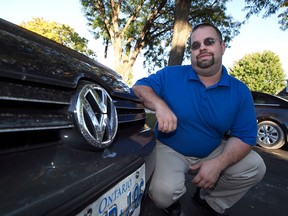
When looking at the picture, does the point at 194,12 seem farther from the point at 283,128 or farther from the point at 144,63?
the point at 283,128

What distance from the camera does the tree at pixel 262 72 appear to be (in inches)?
1468

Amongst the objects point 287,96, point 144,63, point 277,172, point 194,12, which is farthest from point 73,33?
point 277,172

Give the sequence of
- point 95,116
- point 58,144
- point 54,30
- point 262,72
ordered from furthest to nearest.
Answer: point 262,72 < point 54,30 < point 95,116 < point 58,144

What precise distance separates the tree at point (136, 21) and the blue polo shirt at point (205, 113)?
34.1 ft

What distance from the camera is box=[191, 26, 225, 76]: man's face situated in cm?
230

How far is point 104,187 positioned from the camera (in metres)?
1.09

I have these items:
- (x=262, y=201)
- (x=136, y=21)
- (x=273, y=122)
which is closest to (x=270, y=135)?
(x=273, y=122)

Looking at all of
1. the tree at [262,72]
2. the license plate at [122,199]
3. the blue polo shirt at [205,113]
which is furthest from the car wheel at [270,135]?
the tree at [262,72]

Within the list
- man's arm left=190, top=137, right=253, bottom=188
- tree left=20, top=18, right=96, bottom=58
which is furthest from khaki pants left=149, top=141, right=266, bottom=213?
tree left=20, top=18, right=96, bottom=58

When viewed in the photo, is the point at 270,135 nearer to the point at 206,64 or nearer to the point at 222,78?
the point at 222,78

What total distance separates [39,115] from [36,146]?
11 cm

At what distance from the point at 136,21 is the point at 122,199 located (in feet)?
48.5

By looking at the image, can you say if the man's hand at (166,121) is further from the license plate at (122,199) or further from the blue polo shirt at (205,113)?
the license plate at (122,199)

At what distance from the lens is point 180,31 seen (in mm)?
6852
